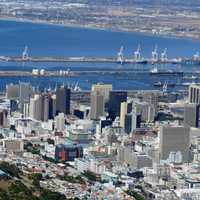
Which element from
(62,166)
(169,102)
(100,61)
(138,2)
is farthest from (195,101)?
(138,2)

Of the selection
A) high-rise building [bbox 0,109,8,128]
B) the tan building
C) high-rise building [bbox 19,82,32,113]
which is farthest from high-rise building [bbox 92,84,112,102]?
the tan building

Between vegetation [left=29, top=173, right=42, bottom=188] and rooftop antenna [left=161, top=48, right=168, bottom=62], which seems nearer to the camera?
vegetation [left=29, top=173, right=42, bottom=188]

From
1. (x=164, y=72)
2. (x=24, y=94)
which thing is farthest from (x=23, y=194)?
(x=164, y=72)

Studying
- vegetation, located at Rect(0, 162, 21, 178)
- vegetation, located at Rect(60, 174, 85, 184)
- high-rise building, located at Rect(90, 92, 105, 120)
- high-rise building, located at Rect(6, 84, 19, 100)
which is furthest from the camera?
high-rise building, located at Rect(6, 84, 19, 100)

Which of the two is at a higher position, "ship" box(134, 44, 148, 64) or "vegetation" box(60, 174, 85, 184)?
"vegetation" box(60, 174, 85, 184)

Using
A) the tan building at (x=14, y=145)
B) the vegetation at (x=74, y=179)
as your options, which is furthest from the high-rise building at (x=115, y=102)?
the vegetation at (x=74, y=179)

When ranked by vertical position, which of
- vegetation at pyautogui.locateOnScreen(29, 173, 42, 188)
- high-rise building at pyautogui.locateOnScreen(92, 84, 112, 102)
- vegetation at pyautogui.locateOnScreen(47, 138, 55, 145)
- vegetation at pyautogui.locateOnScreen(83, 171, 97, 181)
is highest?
A: high-rise building at pyautogui.locateOnScreen(92, 84, 112, 102)

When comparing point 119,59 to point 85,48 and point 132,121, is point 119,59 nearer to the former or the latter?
point 85,48

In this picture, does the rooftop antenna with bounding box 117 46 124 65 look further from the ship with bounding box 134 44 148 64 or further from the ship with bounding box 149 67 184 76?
the ship with bounding box 149 67 184 76
